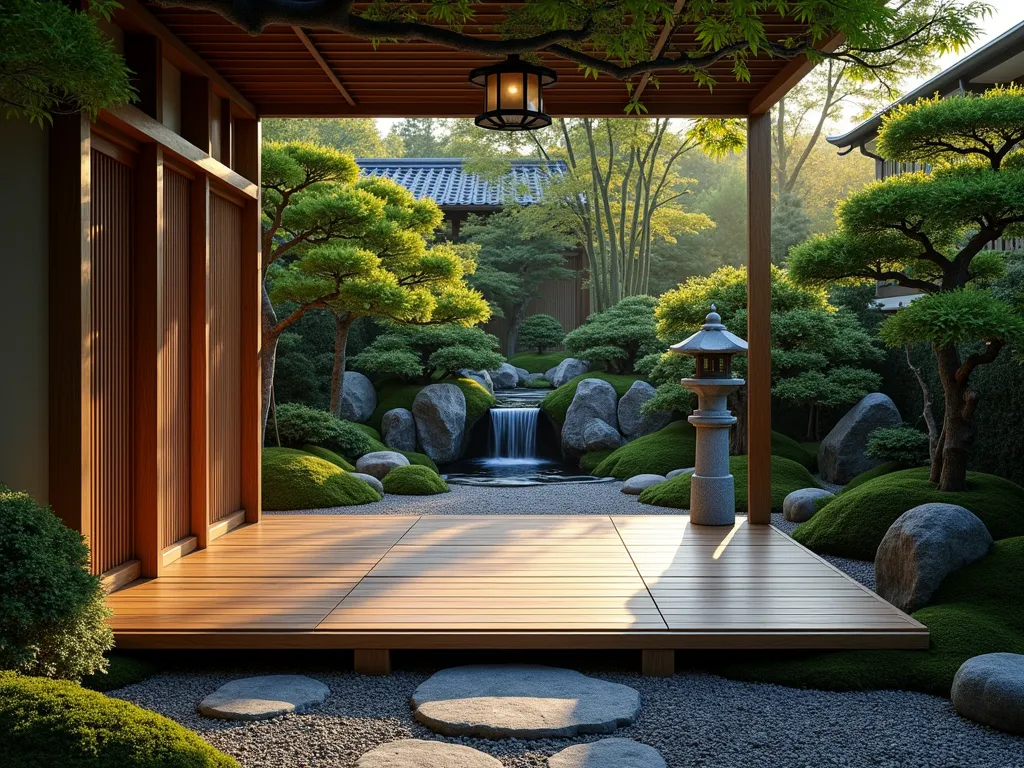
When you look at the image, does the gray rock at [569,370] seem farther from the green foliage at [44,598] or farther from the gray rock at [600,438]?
the green foliage at [44,598]

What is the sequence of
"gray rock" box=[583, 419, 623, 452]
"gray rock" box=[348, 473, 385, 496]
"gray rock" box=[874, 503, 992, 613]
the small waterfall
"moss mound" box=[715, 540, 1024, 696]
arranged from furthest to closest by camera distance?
1. the small waterfall
2. "gray rock" box=[583, 419, 623, 452]
3. "gray rock" box=[348, 473, 385, 496]
4. "gray rock" box=[874, 503, 992, 613]
5. "moss mound" box=[715, 540, 1024, 696]

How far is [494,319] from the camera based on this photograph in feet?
67.0

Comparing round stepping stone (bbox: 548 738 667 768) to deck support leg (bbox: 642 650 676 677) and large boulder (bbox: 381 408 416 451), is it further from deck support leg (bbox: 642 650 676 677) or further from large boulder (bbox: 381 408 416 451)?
large boulder (bbox: 381 408 416 451)

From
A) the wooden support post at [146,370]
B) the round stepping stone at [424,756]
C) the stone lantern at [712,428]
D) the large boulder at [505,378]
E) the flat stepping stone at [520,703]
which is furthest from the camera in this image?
the large boulder at [505,378]

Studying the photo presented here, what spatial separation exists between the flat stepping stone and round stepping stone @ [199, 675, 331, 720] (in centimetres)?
43

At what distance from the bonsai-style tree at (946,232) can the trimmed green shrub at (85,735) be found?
519 cm

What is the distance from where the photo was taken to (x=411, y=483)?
10.6 meters

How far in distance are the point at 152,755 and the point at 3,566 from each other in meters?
1.08

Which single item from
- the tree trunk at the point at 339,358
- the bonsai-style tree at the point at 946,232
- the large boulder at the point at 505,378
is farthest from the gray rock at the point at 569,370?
the bonsai-style tree at the point at 946,232

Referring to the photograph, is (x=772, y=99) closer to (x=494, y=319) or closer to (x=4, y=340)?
(x=4, y=340)

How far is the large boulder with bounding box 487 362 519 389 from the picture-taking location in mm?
17359

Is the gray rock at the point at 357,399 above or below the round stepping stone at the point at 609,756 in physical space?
above

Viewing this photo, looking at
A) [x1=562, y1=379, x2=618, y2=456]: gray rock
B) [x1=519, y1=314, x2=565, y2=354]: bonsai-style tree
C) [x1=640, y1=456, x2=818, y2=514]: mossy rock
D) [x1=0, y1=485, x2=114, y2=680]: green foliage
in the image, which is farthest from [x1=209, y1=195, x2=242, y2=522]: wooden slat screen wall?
[x1=519, y1=314, x2=565, y2=354]: bonsai-style tree

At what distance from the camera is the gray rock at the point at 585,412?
13.7m
